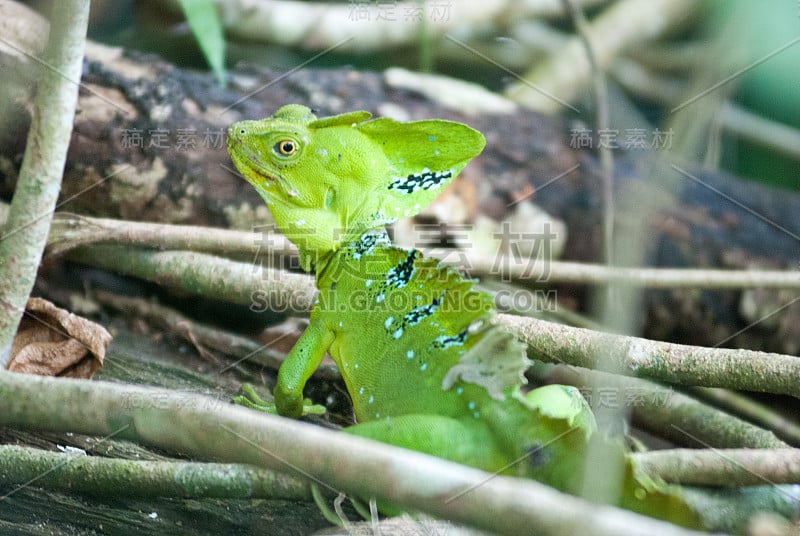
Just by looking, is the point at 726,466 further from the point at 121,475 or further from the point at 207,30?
the point at 207,30

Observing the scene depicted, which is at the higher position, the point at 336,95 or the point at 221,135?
the point at 336,95

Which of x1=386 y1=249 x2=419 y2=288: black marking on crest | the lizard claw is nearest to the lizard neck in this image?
x1=386 y1=249 x2=419 y2=288: black marking on crest

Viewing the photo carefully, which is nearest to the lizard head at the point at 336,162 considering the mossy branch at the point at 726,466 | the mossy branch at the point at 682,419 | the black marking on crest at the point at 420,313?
the black marking on crest at the point at 420,313

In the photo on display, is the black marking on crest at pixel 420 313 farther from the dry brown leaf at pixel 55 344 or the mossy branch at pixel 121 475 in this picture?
the dry brown leaf at pixel 55 344

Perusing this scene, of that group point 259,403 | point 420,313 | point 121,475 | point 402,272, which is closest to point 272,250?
point 259,403

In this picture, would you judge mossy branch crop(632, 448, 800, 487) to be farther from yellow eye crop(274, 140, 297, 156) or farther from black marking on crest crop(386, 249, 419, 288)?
yellow eye crop(274, 140, 297, 156)

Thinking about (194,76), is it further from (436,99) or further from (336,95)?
(436,99)

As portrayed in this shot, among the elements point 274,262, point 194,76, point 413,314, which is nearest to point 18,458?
point 413,314
